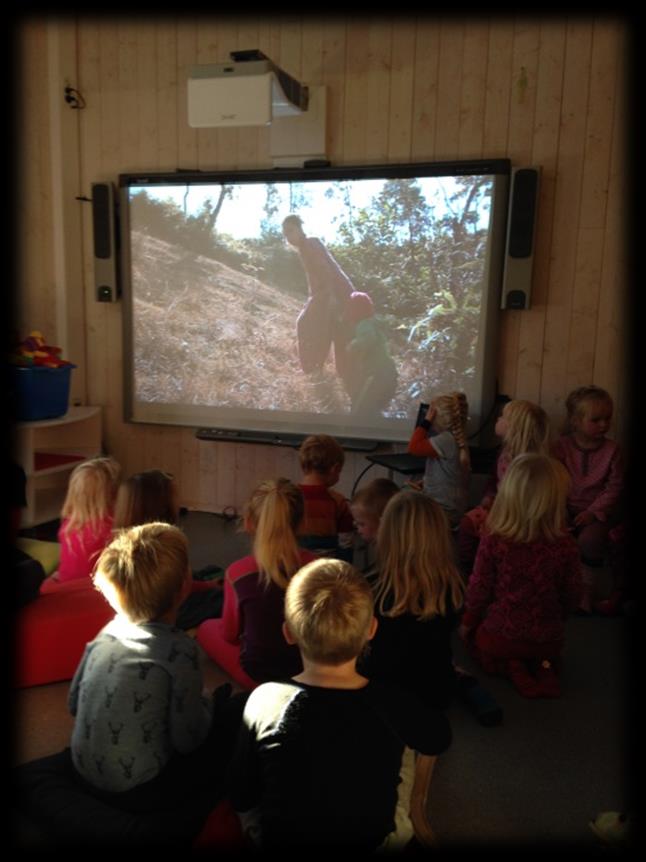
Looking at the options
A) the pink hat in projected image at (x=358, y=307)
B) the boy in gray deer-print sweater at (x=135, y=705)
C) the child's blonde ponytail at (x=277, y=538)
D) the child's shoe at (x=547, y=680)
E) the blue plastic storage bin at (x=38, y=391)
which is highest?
the pink hat in projected image at (x=358, y=307)

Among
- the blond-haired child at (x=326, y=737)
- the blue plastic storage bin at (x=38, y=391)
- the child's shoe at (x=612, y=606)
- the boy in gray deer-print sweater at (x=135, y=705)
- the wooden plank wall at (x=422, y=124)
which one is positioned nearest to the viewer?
the blond-haired child at (x=326, y=737)

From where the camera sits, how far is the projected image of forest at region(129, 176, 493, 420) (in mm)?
3676

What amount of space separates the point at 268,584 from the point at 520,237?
2270 mm

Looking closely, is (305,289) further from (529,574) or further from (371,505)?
(529,574)

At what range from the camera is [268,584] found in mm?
2014

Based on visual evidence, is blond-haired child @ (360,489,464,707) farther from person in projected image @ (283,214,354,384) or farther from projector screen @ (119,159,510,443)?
person in projected image @ (283,214,354,384)

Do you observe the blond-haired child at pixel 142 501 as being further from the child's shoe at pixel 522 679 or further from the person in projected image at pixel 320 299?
the person in projected image at pixel 320 299

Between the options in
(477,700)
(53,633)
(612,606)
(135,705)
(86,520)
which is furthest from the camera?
(612,606)

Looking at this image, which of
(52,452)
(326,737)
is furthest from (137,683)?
(52,452)

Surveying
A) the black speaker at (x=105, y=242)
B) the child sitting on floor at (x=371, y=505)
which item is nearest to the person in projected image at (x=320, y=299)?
the black speaker at (x=105, y=242)

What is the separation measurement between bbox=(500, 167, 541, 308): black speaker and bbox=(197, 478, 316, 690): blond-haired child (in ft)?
6.30

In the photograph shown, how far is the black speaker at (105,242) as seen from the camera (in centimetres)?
416

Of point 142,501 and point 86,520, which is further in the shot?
point 86,520

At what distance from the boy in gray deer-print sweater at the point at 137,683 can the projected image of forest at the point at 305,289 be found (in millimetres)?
2430
